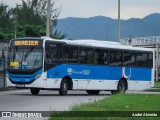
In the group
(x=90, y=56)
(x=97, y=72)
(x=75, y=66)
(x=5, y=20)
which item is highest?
(x=5, y=20)

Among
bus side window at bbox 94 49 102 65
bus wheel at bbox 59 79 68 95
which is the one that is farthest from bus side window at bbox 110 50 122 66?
bus wheel at bbox 59 79 68 95

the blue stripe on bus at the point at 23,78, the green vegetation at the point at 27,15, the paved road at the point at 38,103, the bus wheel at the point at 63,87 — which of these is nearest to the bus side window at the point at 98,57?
the bus wheel at the point at 63,87

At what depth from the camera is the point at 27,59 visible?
99.5 feet

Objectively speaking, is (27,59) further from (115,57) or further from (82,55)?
(115,57)

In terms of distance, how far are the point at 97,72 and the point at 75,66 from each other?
2.19 metres

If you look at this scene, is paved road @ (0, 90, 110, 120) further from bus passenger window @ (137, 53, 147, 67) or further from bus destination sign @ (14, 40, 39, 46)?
bus passenger window @ (137, 53, 147, 67)

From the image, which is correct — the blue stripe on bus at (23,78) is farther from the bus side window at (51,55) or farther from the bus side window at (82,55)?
the bus side window at (82,55)

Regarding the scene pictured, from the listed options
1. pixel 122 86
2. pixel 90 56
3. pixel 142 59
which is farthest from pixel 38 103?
pixel 142 59

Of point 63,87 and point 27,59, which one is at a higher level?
point 27,59

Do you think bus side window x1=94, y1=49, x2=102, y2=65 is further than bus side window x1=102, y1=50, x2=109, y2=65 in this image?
No

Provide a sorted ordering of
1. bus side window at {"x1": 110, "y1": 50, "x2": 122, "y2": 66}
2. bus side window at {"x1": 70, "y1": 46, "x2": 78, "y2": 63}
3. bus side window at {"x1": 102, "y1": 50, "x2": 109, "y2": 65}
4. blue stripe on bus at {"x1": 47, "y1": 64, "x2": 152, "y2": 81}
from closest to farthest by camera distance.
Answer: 1. blue stripe on bus at {"x1": 47, "y1": 64, "x2": 152, "y2": 81}
2. bus side window at {"x1": 70, "y1": 46, "x2": 78, "y2": 63}
3. bus side window at {"x1": 102, "y1": 50, "x2": 109, "y2": 65}
4. bus side window at {"x1": 110, "y1": 50, "x2": 122, "y2": 66}

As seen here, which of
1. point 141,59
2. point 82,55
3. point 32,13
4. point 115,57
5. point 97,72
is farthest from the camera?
point 32,13

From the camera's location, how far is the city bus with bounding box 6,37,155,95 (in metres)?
30.2

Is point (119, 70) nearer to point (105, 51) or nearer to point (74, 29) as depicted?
point (105, 51)
